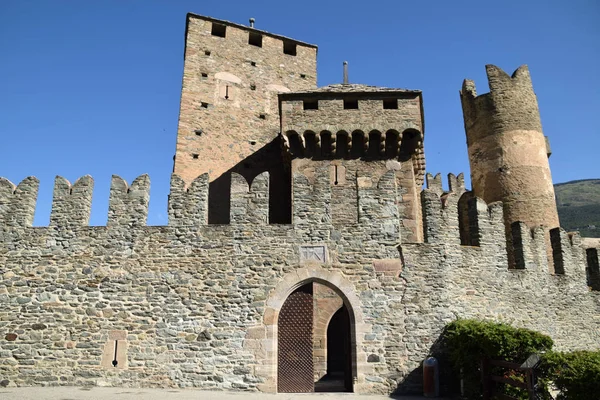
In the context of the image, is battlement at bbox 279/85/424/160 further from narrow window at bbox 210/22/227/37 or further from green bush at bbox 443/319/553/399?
green bush at bbox 443/319/553/399

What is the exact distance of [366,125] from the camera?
13.8 m

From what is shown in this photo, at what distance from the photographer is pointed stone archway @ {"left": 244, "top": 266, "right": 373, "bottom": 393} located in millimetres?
9648

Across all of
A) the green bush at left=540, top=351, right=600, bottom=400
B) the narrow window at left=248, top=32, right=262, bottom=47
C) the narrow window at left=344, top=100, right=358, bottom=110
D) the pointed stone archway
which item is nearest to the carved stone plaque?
the pointed stone archway

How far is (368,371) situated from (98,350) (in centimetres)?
550

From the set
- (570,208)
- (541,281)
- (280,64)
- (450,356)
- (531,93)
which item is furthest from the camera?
(570,208)

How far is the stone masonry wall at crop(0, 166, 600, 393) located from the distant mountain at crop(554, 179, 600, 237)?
149 feet

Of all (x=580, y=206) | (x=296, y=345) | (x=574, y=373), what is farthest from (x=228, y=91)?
(x=580, y=206)

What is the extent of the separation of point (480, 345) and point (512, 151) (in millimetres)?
9508

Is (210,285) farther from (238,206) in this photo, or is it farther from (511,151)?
(511,151)

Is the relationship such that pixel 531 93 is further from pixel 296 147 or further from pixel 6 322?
pixel 6 322

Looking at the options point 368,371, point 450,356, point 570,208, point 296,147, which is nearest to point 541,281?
point 450,356

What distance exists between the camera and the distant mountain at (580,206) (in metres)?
59.4

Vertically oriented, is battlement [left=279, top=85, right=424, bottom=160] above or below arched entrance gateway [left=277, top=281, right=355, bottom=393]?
above

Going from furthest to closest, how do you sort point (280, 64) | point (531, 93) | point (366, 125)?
point (280, 64) → point (531, 93) → point (366, 125)
